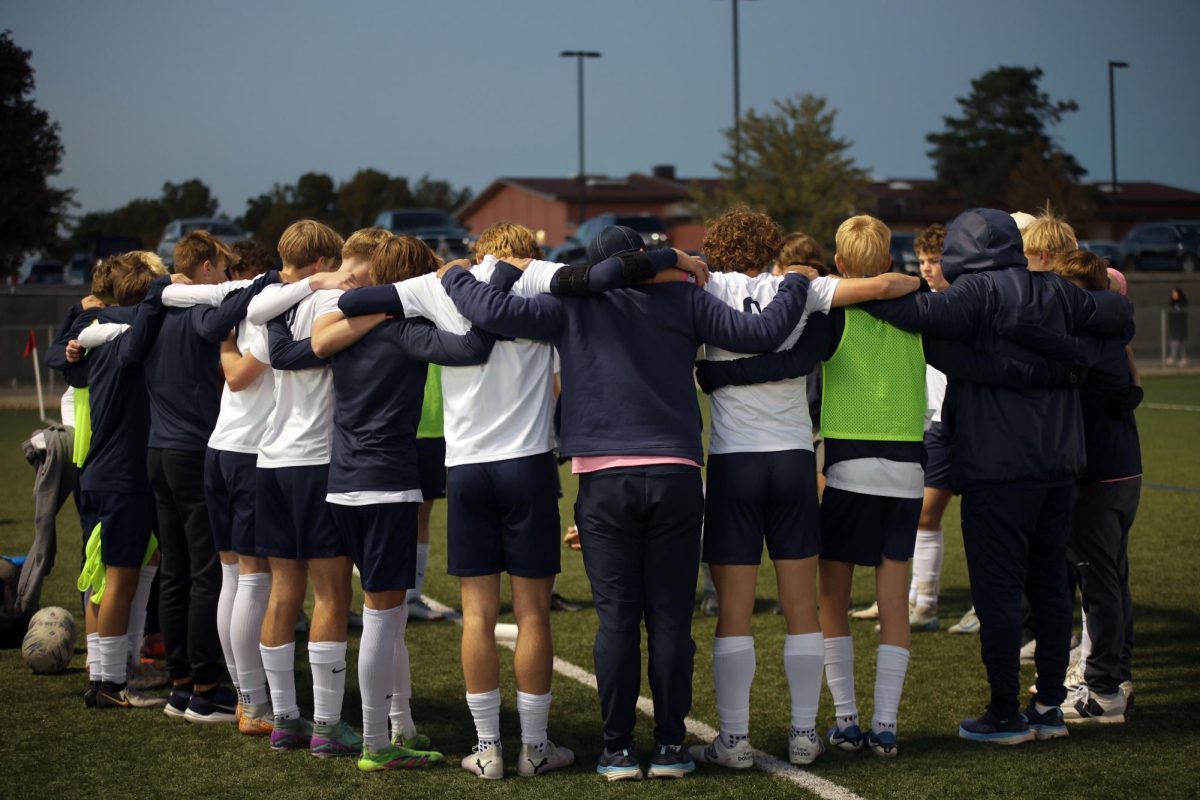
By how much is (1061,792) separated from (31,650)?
5209mm

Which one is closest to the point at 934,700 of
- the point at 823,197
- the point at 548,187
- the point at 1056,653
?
the point at 1056,653

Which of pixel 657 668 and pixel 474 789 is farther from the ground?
pixel 657 668

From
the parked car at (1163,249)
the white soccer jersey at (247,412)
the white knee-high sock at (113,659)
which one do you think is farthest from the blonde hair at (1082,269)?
the parked car at (1163,249)

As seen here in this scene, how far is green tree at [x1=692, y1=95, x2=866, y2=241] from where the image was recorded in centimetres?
3962

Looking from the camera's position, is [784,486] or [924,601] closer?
[784,486]

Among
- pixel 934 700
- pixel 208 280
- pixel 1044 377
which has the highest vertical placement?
pixel 208 280

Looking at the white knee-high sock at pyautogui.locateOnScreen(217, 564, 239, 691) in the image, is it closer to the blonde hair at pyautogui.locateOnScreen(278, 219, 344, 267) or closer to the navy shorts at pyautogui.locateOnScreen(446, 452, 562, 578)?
the navy shorts at pyautogui.locateOnScreen(446, 452, 562, 578)

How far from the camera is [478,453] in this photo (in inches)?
196

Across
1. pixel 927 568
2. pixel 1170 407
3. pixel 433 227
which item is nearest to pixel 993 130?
pixel 433 227

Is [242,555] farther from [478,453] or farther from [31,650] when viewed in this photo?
[31,650]

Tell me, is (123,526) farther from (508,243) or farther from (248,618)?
(508,243)

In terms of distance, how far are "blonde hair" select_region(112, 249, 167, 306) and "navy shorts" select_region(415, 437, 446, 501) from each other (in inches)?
65.3

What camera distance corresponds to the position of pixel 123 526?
6.18 m

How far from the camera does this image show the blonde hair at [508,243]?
528 centimetres
